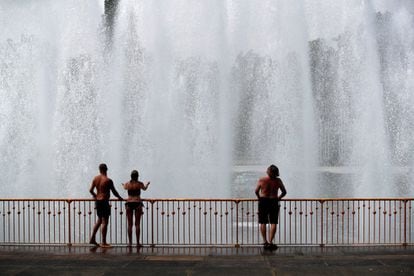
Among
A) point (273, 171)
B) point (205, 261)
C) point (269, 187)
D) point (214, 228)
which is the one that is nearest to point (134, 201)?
point (205, 261)

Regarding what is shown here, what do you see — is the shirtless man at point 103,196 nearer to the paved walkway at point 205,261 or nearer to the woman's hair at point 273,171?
the paved walkway at point 205,261

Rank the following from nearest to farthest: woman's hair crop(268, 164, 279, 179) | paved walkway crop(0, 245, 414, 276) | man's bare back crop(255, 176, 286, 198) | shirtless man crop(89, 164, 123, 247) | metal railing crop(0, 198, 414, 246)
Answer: paved walkway crop(0, 245, 414, 276), woman's hair crop(268, 164, 279, 179), man's bare back crop(255, 176, 286, 198), shirtless man crop(89, 164, 123, 247), metal railing crop(0, 198, 414, 246)

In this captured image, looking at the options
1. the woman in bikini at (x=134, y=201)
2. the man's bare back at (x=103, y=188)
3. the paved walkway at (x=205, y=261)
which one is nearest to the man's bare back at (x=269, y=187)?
the paved walkway at (x=205, y=261)

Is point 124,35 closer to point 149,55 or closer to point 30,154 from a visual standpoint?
point 149,55

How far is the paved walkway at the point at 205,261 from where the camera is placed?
8.70 metres

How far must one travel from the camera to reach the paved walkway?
8703 mm

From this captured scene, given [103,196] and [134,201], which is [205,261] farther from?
[103,196]

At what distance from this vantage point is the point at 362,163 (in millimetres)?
19359

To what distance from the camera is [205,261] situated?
9508 millimetres

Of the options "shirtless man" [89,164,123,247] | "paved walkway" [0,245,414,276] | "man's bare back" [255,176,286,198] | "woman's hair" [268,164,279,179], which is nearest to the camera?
"paved walkway" [0,245,414,276]

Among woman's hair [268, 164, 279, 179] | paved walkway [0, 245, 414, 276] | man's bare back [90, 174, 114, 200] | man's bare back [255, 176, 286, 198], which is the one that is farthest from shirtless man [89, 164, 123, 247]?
woman's hair [268, 164, 279, 179]

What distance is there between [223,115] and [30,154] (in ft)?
27.0

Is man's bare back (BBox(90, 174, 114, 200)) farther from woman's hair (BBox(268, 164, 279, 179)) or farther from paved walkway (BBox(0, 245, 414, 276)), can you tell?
woman's hair (BBox(268, 164, 279, 179))

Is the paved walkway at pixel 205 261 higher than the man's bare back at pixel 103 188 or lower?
lower
